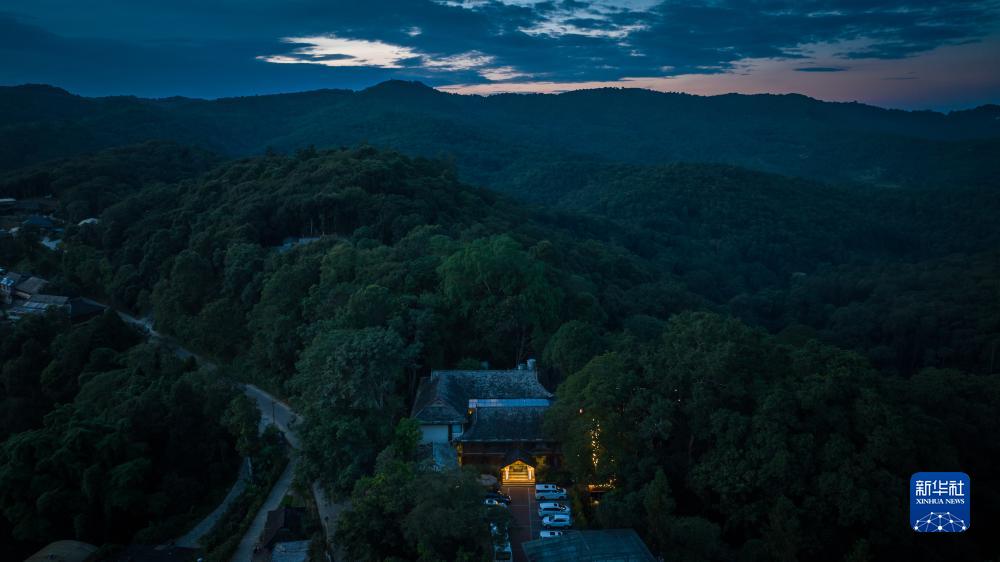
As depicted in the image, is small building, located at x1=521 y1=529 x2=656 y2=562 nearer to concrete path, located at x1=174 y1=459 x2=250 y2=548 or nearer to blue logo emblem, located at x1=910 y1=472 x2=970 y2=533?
blue logo emblem, located at x1=910 y1=472 x2=970 y2=533

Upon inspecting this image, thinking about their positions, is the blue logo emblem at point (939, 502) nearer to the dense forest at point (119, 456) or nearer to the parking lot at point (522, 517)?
the parking lot at point (522, 517)

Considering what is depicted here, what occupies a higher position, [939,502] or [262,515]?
[939,502]

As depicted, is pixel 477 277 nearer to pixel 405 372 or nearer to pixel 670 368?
pixel 405 372

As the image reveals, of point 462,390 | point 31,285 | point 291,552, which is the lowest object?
point 291,552

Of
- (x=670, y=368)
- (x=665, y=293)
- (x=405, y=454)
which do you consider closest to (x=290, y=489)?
(x=405, y=454)

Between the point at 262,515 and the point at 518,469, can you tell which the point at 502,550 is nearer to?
the point at 518,469

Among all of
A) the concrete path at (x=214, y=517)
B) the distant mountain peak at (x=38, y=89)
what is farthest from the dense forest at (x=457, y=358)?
the distant mountain peak at (x=38, y=89)

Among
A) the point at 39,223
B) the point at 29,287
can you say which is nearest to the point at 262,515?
the point at 29,287

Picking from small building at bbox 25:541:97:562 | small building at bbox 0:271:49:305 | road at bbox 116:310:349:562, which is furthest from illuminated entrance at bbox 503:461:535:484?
small building at bbox 0:271:49:305

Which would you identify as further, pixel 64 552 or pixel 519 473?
pixel 64 552
